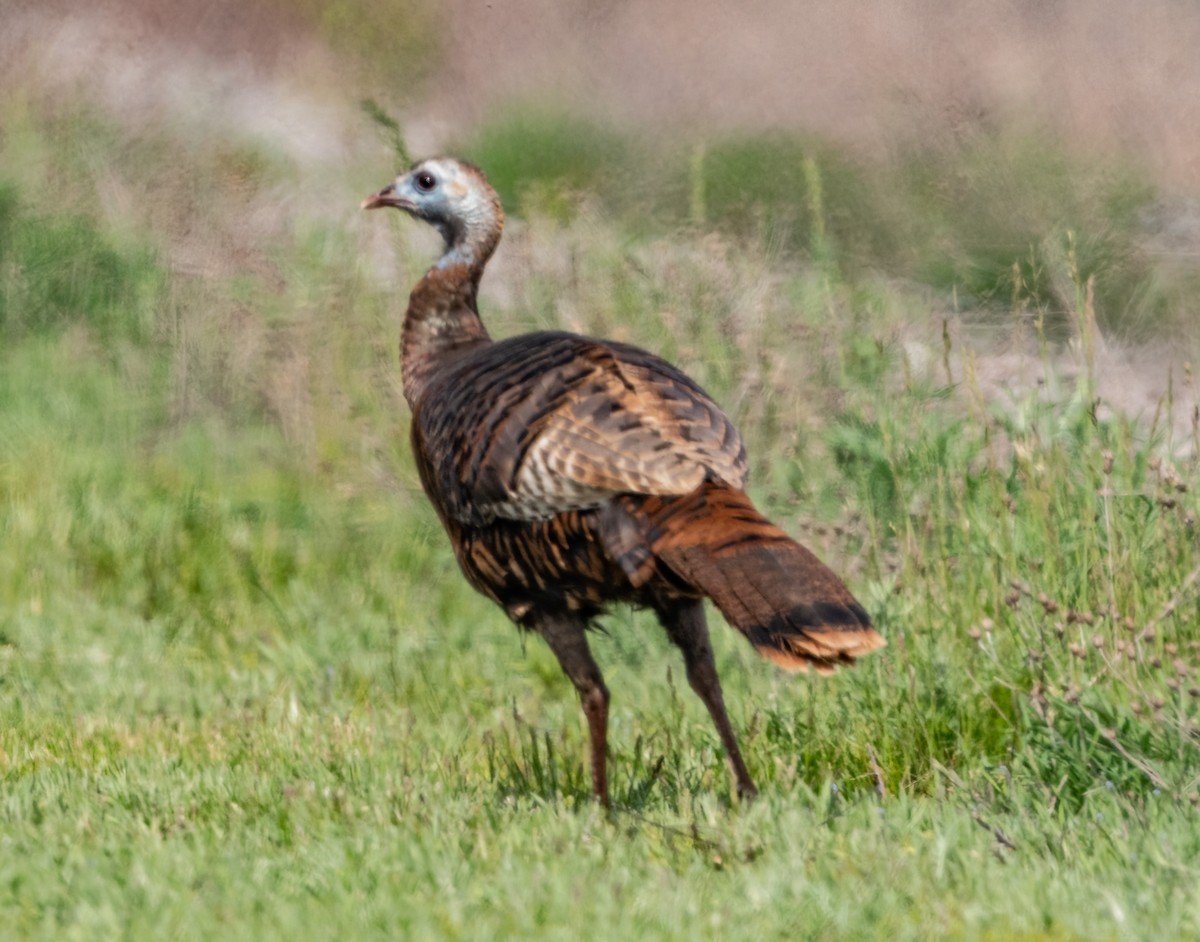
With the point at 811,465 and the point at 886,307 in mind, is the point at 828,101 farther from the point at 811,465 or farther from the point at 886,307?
the point at 811,465

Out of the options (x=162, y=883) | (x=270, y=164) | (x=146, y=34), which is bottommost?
(x=162, y=883)

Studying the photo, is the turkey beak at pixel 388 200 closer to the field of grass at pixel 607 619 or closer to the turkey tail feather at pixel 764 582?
the field of grass at pixel 607 619

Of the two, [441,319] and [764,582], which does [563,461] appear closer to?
[764,582]

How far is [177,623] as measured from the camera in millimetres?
6328

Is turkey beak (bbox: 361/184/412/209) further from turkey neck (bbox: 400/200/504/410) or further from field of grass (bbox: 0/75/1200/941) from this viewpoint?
field of grass (bbox: 0/75/1200/941)

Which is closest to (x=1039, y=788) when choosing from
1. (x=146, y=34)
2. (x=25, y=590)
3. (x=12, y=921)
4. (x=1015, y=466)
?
(x=1015, y=466)

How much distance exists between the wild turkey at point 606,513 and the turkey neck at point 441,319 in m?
0.39

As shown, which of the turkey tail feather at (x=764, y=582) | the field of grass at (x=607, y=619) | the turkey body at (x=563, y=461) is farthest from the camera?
the turkey body at (x=563, y=461)

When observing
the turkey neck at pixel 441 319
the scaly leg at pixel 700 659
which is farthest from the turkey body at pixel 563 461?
the turkey neck at pixel 441 319

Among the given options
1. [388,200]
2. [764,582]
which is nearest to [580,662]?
[764,582]

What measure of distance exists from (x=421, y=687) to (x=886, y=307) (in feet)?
9.50

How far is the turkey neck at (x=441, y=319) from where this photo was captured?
208 inches

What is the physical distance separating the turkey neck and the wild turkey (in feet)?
1.29

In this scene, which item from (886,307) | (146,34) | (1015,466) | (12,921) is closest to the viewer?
(12,921)
